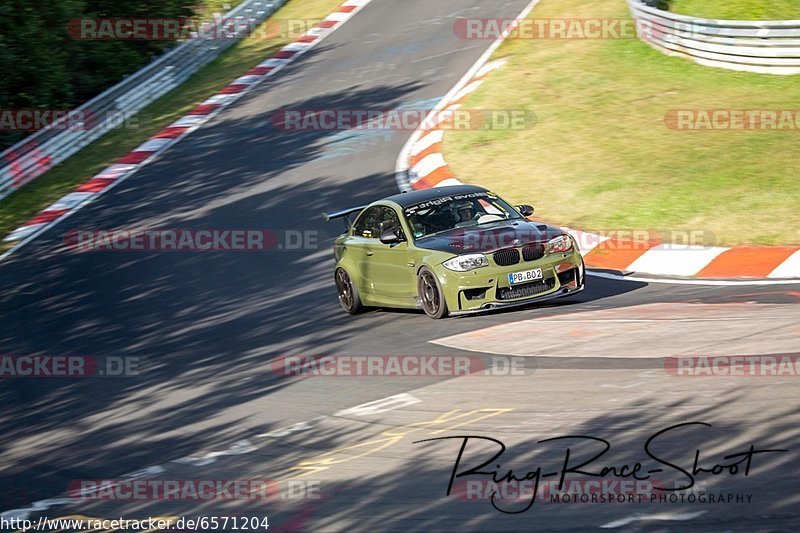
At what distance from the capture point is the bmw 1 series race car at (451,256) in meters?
12.1

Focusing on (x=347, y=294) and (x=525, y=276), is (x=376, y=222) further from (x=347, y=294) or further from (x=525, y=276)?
(x=525, y=276)

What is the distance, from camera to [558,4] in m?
27.2

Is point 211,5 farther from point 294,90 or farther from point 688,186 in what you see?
point 688,186

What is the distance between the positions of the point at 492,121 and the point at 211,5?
561 inches

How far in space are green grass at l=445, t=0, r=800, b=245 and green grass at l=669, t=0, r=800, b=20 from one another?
220 centimetres

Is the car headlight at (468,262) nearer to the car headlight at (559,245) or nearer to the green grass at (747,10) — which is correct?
the car headlight at (559,245)

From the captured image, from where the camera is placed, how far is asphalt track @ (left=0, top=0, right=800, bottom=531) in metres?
7.37

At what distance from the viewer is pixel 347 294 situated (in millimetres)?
13938

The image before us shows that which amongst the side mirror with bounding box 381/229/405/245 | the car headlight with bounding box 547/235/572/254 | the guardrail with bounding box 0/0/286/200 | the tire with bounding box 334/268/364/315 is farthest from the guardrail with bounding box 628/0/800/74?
the guardrail with bounding box 0/0/286/200

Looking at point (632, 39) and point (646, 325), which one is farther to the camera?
point (632, 39)

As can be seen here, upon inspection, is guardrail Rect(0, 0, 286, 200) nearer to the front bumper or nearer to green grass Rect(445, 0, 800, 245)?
green grass Rect(445, 0, 800, 245)

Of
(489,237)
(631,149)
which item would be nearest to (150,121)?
(631,149)

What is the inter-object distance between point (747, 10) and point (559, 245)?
1355 centimetres

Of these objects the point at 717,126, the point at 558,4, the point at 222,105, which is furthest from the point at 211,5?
the point at 717,126
